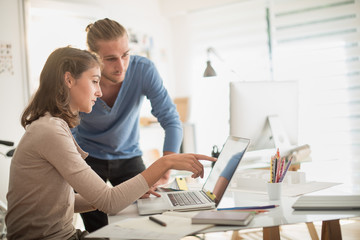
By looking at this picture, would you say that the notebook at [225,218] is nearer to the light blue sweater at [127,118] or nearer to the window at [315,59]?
the light blue sweater at [127,118]

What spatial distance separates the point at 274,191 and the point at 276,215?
0.20m

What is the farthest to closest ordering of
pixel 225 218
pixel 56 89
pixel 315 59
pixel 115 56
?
1. pixel 315 59
2. pixel 115 56
3. pixel 56 89
4. pixel 225 218

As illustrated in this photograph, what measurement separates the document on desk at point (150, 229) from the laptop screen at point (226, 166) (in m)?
0.21

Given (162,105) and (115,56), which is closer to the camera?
(115,56)

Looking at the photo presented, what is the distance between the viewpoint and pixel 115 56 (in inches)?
66.0

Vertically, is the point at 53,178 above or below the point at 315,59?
below

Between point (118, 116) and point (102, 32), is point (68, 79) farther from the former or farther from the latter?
point (118, 116)

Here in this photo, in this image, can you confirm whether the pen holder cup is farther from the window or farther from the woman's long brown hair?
the window

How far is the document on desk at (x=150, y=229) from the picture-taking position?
0.93 metres

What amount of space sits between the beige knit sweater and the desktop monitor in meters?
0.76

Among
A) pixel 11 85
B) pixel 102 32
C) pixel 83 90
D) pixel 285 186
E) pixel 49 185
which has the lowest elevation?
pixel 285 186

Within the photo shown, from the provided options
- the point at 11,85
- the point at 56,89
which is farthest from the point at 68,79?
the point at 11,85

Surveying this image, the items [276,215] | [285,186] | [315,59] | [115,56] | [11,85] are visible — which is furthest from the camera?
[315,59]

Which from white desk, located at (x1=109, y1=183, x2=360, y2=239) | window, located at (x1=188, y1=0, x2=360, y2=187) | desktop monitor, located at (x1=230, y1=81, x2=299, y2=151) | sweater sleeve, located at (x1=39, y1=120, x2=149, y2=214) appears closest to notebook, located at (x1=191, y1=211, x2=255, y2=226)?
white desk, located at (x1=109, y1=183, x2=360, y2=239)
